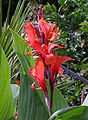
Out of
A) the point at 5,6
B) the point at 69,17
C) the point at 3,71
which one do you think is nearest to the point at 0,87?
the point at 3,71

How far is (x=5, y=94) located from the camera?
60 centimetres

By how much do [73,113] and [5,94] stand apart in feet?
0.79

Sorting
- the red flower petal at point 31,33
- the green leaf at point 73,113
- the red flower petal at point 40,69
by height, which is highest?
the red flower petal at point 31,33

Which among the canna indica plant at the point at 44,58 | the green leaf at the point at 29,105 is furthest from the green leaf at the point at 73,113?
the green leaf at the point at 29,105

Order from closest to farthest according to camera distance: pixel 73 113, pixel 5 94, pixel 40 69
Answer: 1. pixel 73 113
2. pixel 40 69
3. pixel 5 94

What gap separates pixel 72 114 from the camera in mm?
396

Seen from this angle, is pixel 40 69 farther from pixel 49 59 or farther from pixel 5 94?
pixel 5 94

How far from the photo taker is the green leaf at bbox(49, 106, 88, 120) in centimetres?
39

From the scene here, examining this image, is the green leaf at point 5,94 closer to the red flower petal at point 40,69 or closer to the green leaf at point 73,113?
the red flower petal at point 40,69

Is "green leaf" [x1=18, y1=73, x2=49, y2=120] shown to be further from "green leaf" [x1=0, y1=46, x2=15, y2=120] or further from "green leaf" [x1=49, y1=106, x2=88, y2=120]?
"green leaf" [x1=49, y1=106, x2=88, y2=120]

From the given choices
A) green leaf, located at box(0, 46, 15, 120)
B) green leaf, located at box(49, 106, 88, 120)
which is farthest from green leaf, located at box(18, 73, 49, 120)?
green leaf, located at box(49, 106, 88, 120)

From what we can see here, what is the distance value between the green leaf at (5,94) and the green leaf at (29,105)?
0.03 meters

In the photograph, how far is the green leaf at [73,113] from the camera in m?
0.39

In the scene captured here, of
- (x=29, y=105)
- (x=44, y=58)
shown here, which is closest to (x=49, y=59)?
(x=44, y=58)
